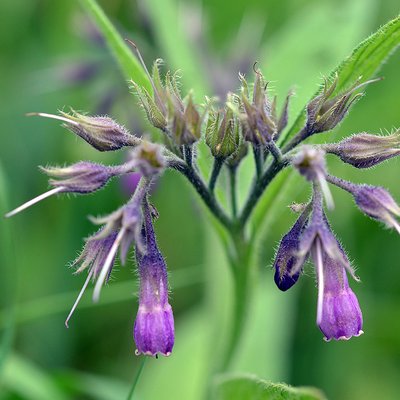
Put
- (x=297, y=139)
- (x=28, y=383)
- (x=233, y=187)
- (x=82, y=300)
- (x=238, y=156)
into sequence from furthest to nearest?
(x=82, y=300) < (x=28, y=383) < (x=233, y=187) < (x=238, y=156) < (x=297, y=139)

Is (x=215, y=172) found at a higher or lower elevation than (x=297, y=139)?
lower

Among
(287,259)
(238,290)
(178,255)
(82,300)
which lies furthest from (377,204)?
(178,255)

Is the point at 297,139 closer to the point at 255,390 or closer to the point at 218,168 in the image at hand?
the point at 218,168

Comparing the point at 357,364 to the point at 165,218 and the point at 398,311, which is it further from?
the point at 165,218

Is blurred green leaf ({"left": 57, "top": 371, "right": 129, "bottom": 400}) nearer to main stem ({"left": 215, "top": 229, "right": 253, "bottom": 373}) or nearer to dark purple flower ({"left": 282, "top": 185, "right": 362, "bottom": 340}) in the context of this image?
main stem ({"left": 215, "top": 229, "right": 253, "bottom": 373})

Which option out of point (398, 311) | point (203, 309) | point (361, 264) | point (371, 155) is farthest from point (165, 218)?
point (371, 155)

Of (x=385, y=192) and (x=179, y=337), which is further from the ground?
(x=385, y=192)

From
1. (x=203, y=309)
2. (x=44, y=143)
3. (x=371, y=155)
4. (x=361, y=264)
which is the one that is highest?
(x=44, y=143)
